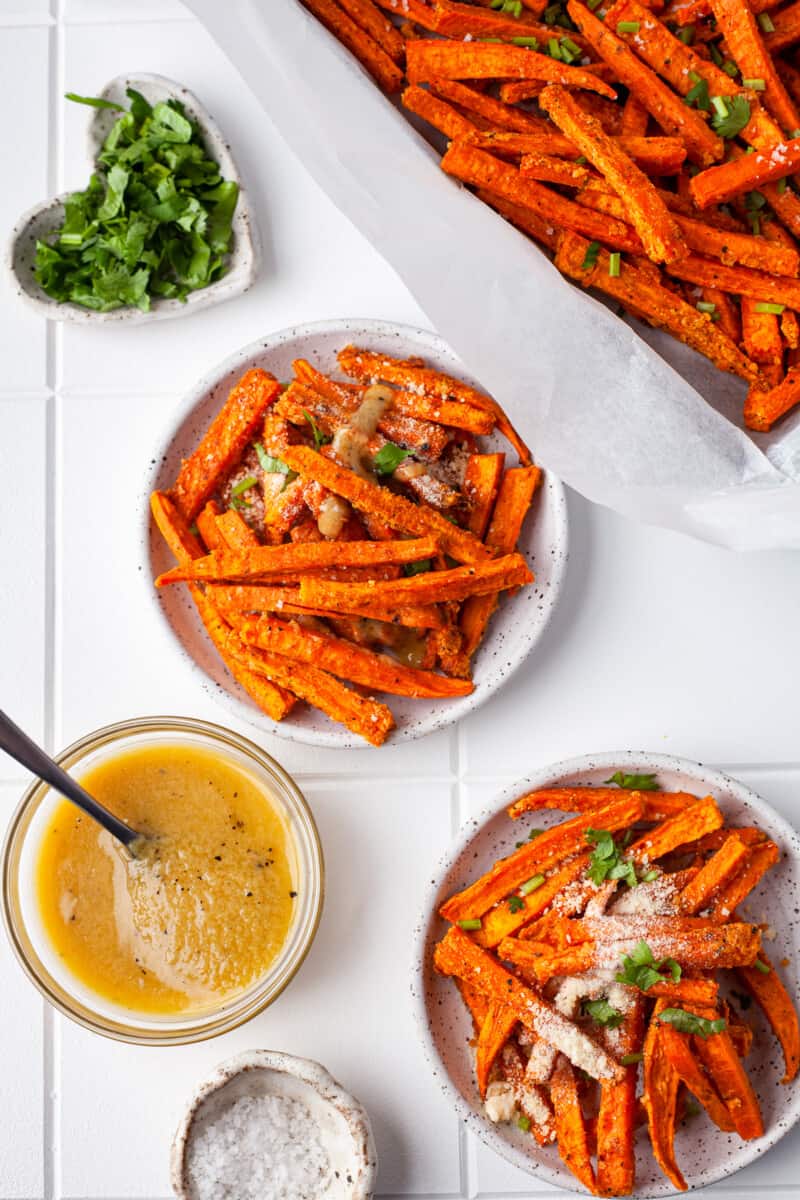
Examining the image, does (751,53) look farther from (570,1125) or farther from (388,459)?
(570,1125)

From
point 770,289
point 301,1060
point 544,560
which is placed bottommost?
point 301,1060

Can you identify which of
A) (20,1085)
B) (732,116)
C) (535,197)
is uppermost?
(732,116)

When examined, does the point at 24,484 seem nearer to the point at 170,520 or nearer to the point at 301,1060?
the point at 170,520

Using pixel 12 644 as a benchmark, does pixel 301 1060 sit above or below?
below

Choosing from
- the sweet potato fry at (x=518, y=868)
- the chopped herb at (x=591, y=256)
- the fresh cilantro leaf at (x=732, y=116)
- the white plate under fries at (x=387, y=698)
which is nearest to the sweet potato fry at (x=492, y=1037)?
the sweet potato fry at (x=518, y=868)

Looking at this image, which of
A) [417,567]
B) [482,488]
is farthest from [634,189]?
[417,567]

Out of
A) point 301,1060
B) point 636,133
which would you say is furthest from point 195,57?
point 301,1060

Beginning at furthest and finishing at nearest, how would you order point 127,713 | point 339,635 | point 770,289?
1. point 127,713
2. point 339,635
3. point 770,289
